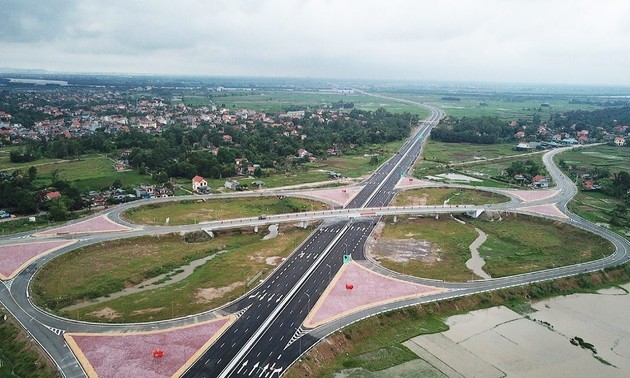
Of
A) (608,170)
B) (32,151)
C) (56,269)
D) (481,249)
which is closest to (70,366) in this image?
(56,269)

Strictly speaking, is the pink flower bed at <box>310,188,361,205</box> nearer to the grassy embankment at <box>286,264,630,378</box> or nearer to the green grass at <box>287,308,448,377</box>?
the grassy embankment at <box>286,264,630,378</box>

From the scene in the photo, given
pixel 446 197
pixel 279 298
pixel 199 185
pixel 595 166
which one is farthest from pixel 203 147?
pixel 595 166

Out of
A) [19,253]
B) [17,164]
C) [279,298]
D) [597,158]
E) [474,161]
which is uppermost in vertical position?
[17,164]

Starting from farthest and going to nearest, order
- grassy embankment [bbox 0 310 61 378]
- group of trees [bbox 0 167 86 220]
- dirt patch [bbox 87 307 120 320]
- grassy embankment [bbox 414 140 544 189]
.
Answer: grassy embankment [bbox 414 140 544 189], group of trees [bbox 0 167 86 220], dirt patch [bbox 87 307 120 320], grassy embankment [bbox 0 310 61 378]

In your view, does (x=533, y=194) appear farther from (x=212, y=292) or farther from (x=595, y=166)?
(x=212, y=292)

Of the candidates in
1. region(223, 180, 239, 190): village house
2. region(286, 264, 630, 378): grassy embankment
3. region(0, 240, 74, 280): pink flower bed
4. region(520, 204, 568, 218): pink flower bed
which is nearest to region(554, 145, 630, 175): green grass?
region(520, 204, 568, 218): pink flower bed

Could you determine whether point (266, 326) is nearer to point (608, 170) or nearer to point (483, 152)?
point (608, 170)

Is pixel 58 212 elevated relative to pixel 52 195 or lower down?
lower down
